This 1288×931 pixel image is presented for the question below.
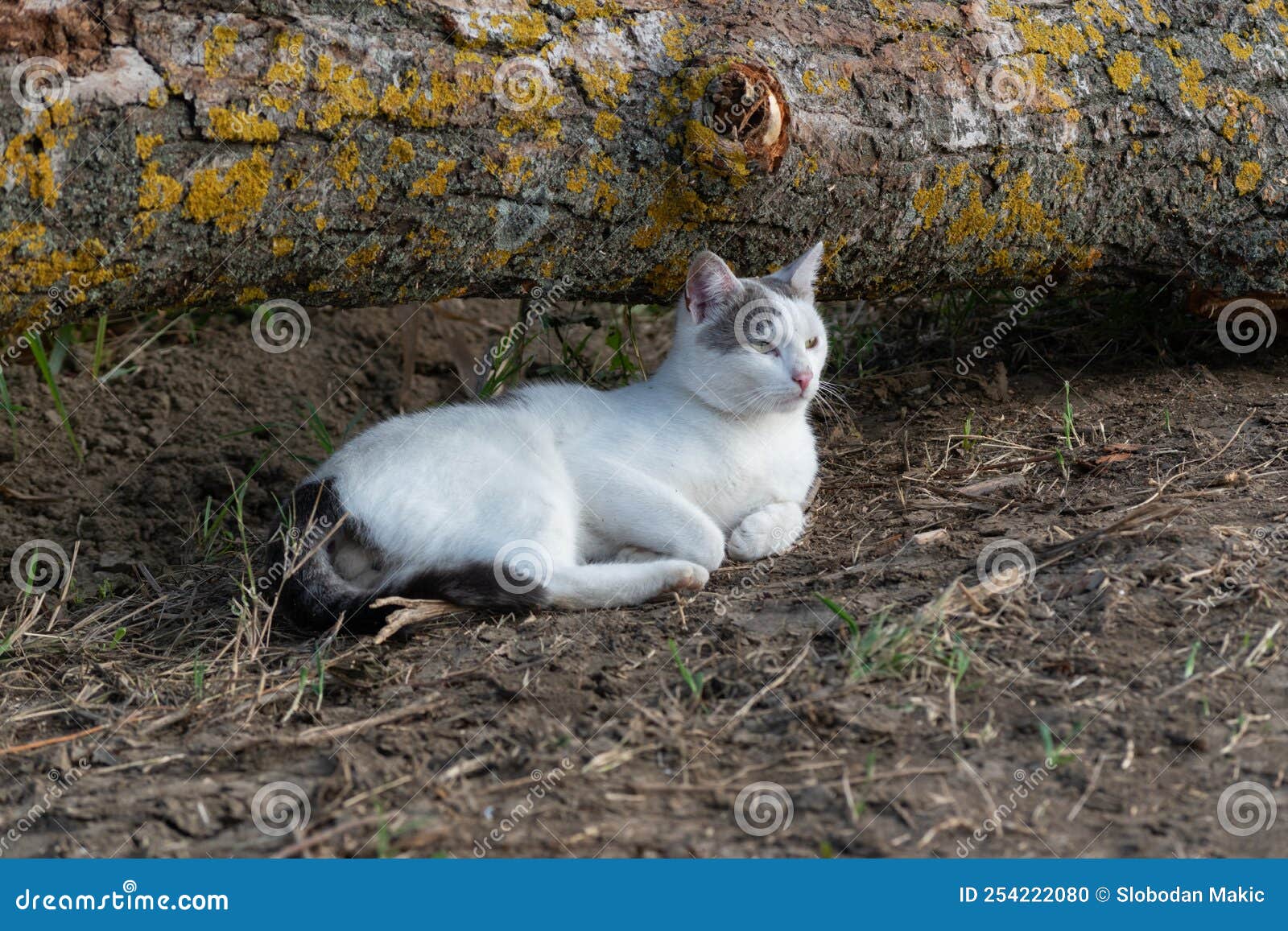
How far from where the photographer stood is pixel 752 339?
3346mm

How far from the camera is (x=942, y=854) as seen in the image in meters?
1.87

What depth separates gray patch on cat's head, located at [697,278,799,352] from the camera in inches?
131

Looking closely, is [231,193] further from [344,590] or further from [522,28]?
[344,590]

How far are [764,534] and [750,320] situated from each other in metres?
0.63

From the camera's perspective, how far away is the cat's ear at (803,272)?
334cm

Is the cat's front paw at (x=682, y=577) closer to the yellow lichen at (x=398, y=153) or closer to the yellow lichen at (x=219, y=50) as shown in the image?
the yellow lichen at (x=398, y=153)

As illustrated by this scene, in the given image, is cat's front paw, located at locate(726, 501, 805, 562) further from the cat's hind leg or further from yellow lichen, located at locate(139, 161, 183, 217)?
yellow lichen, located at locate(139, 161, 183, 217)

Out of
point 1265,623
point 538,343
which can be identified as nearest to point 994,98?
point 1265,623

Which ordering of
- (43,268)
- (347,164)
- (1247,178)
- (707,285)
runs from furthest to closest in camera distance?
(1247,178) → (707,285) → (347,164) → (43,268)

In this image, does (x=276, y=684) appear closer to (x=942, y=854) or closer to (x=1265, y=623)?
(x=942, y=854)

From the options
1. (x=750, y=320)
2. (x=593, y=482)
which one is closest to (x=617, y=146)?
(x=750, y=320)

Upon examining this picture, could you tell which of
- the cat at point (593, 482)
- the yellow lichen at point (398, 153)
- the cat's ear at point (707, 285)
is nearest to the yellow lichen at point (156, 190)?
the yellow lichen at point (398, 153)

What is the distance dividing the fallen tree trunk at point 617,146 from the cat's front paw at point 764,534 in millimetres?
748

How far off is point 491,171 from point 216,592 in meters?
1.44
